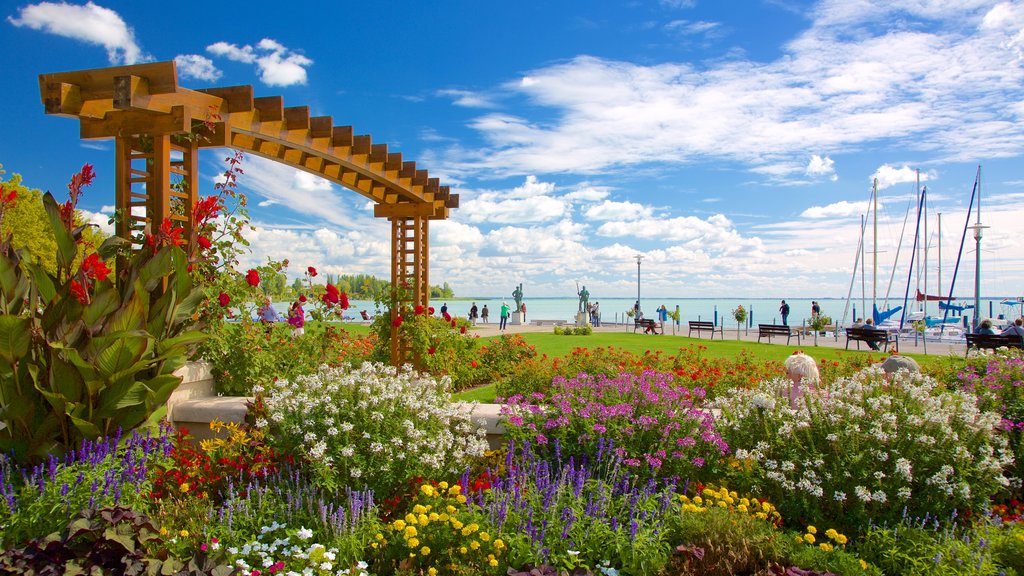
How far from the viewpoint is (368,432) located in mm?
3391

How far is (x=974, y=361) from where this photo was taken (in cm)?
753

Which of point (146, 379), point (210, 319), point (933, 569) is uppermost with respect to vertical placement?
point (210, 319)

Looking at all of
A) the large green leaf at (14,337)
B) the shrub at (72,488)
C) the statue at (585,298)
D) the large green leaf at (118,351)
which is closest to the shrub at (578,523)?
the shrub at (72,488)

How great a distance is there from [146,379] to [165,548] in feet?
4.94

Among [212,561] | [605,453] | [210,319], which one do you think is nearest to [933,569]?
[605,453]

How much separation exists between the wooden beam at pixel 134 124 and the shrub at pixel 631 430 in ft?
11.5

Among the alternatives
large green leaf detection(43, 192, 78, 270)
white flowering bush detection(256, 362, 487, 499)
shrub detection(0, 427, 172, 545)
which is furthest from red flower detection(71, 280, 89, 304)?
white flowering bush detection(256, 362, 487, 499)

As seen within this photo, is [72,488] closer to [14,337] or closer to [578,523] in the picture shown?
[14,337]

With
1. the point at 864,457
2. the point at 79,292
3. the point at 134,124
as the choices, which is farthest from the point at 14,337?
the point at 864,457

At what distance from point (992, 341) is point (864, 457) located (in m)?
12.5

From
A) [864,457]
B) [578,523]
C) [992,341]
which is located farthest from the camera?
[992,341]

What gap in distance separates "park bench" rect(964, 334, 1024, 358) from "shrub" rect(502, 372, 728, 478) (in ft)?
37.7

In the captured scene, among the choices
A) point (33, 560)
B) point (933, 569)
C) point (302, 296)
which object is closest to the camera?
point (33, 560)

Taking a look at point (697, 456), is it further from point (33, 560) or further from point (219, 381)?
point (219, 381)
